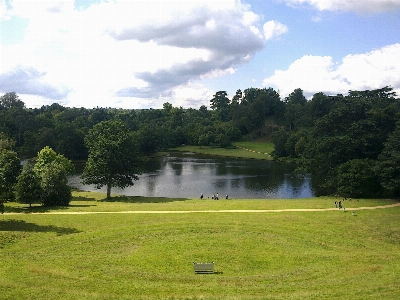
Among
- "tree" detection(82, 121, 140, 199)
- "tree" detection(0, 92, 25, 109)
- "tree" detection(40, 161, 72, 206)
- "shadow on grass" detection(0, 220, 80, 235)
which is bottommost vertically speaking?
"shadow on grass" detection(0, 220, 80, 235)

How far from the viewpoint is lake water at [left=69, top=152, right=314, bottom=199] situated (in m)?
69.8

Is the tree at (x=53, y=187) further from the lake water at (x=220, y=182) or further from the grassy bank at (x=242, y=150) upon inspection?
the grassy bank at (x=242, y=150)

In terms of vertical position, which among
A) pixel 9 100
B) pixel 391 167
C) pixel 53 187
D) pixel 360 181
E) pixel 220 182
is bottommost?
pixel 220 182

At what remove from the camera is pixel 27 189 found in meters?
44.7

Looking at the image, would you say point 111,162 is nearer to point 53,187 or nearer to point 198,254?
point 53,187

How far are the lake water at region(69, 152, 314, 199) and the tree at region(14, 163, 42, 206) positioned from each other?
24926 mm

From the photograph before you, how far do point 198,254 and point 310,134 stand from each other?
197ft

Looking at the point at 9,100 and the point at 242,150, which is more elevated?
the point at 9,100

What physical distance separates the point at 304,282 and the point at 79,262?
14930 mm

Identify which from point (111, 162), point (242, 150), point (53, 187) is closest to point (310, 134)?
point (111, 162)

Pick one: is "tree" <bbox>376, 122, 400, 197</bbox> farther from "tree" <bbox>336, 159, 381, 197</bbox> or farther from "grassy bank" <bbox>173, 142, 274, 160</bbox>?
"grassy bank" <bbox>173, 142, 274, 160</bbox>

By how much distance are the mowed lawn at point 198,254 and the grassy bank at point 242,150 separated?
95.7 metres

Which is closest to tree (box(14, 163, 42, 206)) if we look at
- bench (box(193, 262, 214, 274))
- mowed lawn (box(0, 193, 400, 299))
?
mowed lawn (box(0, 193, 400, 299))

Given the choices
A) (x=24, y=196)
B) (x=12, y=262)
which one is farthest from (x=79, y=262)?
(x=24, y=196)
